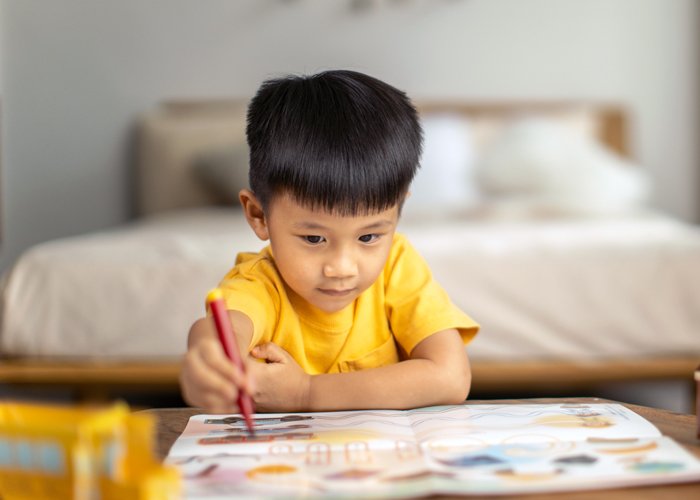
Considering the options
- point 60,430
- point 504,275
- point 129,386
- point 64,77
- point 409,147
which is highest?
point 64,77

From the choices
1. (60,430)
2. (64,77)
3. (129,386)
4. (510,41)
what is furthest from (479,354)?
(64,77)

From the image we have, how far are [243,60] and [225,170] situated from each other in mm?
570

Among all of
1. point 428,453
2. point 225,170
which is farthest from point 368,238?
point 225,170

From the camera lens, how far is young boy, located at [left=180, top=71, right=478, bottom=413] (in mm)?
813

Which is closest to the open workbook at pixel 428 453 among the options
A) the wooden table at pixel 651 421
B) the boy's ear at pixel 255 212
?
the wooden table at pixel 651 421

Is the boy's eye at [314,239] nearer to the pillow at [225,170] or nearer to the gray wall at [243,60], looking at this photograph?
the pillow at [225,170]

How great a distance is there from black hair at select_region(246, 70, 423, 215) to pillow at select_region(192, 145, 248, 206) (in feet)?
6.40

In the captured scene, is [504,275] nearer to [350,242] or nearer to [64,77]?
[350,242]

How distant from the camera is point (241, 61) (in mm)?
3230

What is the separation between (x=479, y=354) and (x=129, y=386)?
760 millimetres

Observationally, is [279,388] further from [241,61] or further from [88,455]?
[241,61]

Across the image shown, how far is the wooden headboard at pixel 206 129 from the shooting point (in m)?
3.12

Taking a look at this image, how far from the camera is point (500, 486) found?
53 centimetres

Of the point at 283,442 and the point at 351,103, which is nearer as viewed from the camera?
the point at 283,442
